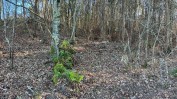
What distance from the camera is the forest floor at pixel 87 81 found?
7.86m

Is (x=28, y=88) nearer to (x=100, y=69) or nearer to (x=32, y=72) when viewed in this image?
(x=32, y=72)

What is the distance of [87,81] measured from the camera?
880 centimetres

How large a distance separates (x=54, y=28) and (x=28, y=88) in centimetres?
321

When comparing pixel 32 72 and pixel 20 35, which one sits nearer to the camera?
pixel 32 72

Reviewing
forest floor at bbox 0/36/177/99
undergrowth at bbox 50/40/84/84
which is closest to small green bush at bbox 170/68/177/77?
forest floor at bbox 0/36/177/99

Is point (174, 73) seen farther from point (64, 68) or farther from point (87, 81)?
point (64, 68)

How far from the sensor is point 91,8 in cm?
1989

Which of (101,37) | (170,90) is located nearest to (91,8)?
(101,37)

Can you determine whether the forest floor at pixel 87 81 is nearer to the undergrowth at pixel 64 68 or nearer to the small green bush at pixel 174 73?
the undergrowth at pixel 64 68

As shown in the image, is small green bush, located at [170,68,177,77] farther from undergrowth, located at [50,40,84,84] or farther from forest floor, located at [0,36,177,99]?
undergrowth, located at [50,40,84,84]

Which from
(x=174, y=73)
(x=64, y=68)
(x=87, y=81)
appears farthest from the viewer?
(x=174, y=73)

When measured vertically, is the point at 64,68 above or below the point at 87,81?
above

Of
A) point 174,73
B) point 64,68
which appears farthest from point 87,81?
point 174,73

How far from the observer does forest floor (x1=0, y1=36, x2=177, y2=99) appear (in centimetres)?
786
